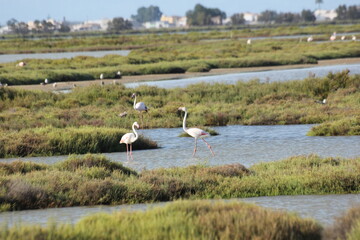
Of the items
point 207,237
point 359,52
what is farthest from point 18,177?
point 359,52

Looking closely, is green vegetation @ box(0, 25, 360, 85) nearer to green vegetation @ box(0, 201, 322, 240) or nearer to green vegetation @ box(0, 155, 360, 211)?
Answer: green vegetation @ box(0, 155, 360, 211)

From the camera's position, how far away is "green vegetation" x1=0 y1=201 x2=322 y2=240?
7164 millimetres

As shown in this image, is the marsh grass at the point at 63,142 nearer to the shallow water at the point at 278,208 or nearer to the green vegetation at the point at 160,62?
the shallow water at the point at 278,208

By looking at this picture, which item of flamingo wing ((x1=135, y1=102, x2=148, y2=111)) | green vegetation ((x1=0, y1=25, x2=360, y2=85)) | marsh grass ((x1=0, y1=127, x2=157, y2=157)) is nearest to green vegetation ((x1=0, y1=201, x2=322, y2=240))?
marsh grass ((x1=0, y1=127, x2=157, y2=157))

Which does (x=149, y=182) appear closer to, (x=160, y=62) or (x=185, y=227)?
(x=185, y=227)

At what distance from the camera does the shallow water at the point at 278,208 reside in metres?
10.1

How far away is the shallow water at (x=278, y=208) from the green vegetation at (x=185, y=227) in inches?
67.7

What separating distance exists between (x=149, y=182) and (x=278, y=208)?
2466mm

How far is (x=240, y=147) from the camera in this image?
18.7 metres

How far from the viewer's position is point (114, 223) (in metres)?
7.66

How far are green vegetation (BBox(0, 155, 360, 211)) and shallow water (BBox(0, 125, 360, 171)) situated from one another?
2088 mm

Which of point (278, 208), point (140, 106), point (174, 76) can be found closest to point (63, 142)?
point (140, 106)

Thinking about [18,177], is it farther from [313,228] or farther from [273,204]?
[313,228]

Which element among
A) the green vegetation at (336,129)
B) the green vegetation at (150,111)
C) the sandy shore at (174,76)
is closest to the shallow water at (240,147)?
the green vegetation at (336,129)
